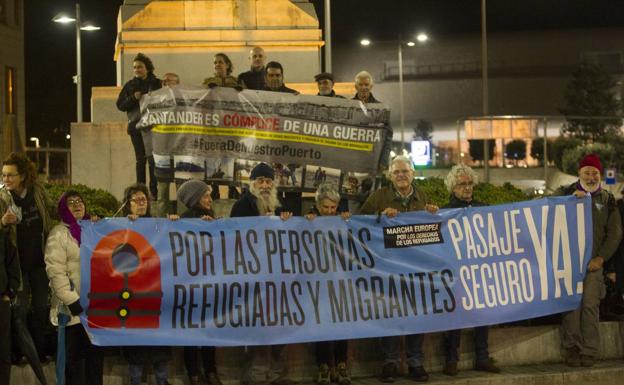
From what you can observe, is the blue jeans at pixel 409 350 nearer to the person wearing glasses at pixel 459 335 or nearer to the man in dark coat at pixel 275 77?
the person wearing glasses at pixel 459 335

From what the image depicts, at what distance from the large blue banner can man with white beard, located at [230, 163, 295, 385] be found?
0.21 metres

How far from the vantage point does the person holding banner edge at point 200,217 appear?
7.89 meters

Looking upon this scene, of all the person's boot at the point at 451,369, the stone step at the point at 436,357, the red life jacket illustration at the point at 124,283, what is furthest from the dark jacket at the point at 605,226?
the red life jacket illustration at the point at 124,283

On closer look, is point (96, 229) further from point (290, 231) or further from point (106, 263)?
point (290, 231)

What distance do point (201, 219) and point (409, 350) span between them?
81.4 inches

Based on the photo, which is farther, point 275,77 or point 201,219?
point 275,77

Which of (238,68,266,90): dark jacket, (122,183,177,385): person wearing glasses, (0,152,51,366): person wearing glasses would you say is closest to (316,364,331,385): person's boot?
(122,183,177,385): person wearing glasses

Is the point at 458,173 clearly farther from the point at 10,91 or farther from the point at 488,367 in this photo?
the point at 10,91

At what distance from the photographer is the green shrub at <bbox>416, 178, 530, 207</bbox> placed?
12766mm

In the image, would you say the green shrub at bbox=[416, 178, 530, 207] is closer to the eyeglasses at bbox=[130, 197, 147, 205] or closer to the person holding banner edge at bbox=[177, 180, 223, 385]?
the person holding banner edge at bbox=[177, 180, 223, 385]

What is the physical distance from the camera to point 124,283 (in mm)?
7676

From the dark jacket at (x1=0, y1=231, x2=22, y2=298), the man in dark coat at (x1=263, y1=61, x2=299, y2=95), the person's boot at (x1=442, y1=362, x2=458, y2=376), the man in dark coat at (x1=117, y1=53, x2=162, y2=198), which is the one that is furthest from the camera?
the man in dark coat at (x1=117, y1=53, x2=162, y2=198)

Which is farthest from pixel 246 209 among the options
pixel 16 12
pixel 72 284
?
pixel 16 12

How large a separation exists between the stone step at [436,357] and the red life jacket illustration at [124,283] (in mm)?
513
